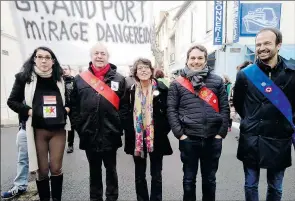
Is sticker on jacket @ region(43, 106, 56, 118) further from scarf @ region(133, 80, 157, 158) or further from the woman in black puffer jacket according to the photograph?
the woman in black puffer jacket

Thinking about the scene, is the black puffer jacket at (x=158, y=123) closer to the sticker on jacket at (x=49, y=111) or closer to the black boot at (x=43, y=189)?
the sticker on jacket at (x=49, y=111)

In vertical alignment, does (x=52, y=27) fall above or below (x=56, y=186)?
above

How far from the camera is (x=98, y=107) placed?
10.1ft

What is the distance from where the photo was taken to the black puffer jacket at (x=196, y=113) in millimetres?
2857

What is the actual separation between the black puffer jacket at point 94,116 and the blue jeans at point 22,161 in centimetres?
72

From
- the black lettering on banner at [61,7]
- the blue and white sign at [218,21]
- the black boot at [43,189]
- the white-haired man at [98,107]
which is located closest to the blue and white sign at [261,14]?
the blue and white sign at [218,21]

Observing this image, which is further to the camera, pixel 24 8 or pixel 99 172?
pixel 99 172

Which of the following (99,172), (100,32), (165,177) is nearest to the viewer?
(100,32)

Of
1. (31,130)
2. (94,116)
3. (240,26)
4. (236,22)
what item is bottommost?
(31,130)

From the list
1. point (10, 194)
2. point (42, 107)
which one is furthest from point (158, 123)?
point (10, 194)

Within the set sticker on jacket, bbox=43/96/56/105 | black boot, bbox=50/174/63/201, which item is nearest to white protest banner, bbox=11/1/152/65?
sticker on jacket, bbox=43/96/56/105

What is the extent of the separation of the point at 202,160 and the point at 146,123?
74 cm

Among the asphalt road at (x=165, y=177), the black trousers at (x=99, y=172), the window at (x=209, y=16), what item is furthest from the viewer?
the window at (x=209, y=16)

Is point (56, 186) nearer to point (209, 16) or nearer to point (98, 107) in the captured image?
point (98, 107)
